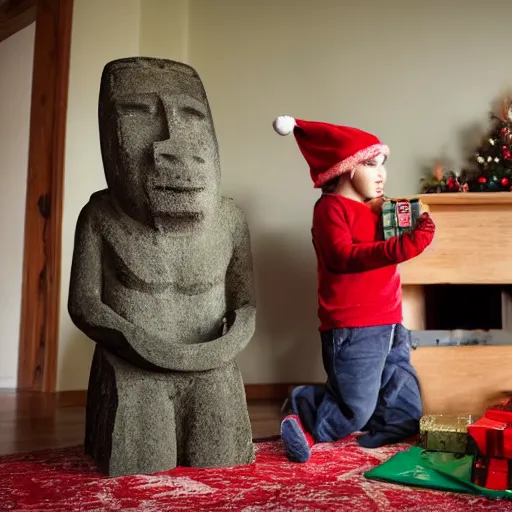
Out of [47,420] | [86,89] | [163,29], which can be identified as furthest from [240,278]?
[163,29]

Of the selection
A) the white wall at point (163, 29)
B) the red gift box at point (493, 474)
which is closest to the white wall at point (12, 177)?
the white wall at point (163, 29)

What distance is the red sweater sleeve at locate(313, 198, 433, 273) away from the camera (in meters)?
1.86

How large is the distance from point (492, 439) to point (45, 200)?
2.23 meters

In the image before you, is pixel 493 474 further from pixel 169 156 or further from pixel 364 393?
pixel 169 156

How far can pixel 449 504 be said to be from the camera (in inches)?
53.3

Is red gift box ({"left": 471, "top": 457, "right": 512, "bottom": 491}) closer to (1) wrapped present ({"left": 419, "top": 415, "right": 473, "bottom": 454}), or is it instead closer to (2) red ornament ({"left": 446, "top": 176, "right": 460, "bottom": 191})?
(1) wrapped present ({"left": 419, "top": 415, "right": 473, "bottom": 454})

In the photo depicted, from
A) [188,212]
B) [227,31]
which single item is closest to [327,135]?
[188,212]

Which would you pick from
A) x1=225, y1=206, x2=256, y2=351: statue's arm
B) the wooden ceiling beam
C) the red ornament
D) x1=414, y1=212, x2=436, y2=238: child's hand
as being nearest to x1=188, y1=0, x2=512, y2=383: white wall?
the red ornament

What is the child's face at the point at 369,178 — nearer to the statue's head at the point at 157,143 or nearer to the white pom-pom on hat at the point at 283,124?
the white pom-pom on hat at the point at 283,124

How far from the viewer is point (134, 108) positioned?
1.75 metres

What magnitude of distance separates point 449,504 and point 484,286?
4.29 feet

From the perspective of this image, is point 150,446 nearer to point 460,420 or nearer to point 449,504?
point 449,504

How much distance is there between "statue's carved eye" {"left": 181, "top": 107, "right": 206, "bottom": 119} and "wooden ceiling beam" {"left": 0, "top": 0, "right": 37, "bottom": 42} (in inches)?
75.1

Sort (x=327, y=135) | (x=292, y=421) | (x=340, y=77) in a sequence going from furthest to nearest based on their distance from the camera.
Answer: (x=340, y=77)
(x=327, y=135)
(x=292, y=421)
